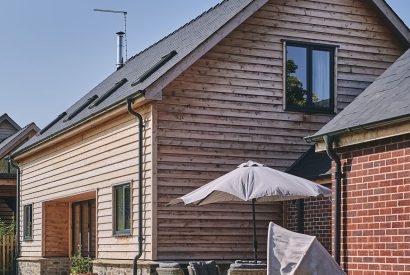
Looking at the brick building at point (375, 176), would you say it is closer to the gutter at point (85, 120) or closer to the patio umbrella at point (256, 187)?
the patio umbrella at point (256, 187)

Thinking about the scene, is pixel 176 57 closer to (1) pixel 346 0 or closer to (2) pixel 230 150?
(2) pixel 230 150

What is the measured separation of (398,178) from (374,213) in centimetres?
77

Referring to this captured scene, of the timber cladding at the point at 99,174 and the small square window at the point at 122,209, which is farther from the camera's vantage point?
the small square window at the point at 122,209

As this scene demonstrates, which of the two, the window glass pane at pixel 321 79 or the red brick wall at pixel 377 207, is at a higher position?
the window glass pane at pixel 321 79

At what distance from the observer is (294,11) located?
61.3 ft

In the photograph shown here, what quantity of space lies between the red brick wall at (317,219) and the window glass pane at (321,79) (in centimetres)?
258

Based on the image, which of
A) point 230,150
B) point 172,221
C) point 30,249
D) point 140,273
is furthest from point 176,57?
point 30,249

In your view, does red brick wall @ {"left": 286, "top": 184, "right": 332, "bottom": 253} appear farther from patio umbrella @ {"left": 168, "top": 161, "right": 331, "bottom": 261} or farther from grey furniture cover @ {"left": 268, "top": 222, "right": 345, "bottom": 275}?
grey furniture cover @ {"left": 268, "top": 222, "right": 345, "bottom": 275}

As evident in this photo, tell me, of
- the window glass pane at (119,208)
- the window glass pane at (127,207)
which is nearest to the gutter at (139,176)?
the window glass pane at (127,207)

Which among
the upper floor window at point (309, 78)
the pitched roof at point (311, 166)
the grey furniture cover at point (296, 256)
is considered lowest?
the grey furniture cover at point (296, 256)

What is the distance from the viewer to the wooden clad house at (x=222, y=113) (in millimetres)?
17062

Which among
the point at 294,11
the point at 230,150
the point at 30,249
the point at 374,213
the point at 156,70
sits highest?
the point at 294,11

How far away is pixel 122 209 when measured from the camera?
739 inches

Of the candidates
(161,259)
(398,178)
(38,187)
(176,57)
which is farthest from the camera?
(38,187)
